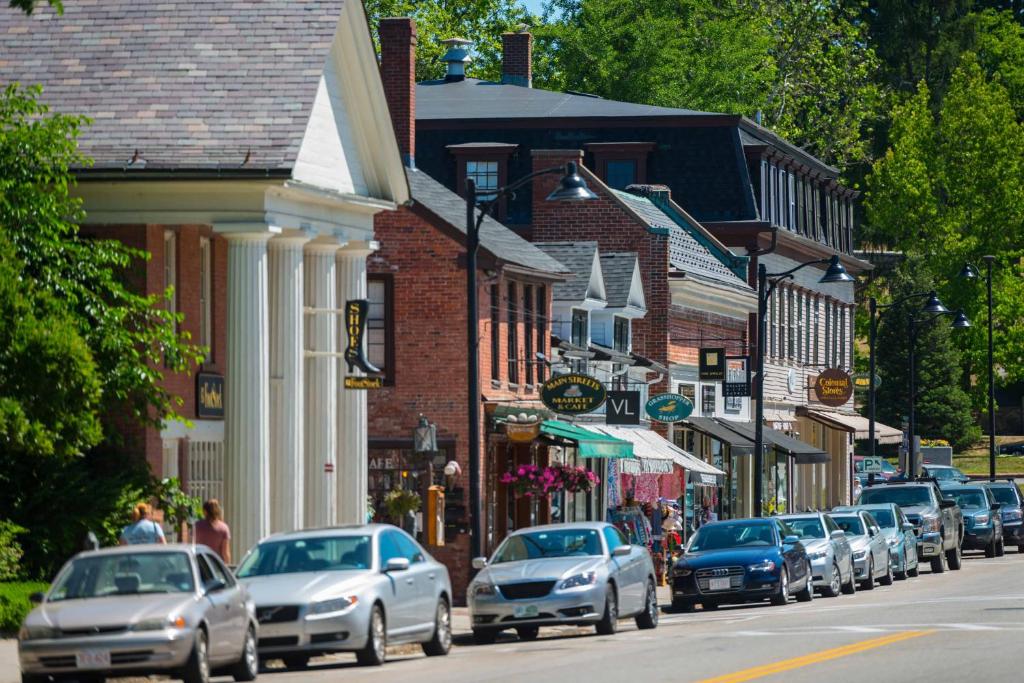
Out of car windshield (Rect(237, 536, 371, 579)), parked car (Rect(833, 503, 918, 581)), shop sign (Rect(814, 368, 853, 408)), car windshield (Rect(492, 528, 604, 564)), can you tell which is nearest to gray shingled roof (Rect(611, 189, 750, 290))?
shop sign (Rect(814, 368, 853, 408))

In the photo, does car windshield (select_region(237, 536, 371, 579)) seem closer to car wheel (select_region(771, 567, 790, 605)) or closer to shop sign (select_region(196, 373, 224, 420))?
shop sign (select_region(196, 373, 224, 420))

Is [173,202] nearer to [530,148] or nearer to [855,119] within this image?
[530,148]

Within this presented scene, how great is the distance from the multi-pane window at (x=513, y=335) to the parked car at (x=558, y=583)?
48.1ft

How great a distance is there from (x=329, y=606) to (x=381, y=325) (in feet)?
A: 62.3

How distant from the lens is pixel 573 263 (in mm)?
49219

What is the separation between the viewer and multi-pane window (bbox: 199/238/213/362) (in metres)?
33.5

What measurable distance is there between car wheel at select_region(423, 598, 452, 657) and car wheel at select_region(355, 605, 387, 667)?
1645 mm

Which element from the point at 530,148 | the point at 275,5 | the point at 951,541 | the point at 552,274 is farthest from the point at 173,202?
the point at 530,148

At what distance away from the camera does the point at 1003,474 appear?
91.4 metres

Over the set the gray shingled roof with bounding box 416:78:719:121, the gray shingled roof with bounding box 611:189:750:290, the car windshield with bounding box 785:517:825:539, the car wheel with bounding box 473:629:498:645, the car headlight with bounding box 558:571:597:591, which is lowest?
the car wheel with bounding box 473:629:498:645

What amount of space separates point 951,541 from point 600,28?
36.5m

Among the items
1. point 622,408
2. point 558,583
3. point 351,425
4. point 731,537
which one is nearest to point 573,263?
point 622,408

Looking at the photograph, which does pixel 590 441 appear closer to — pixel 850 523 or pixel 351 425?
pixel 850 523

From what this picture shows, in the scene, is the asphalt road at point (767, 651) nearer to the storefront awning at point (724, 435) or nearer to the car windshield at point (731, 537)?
the car windshield at point (731, 537)
